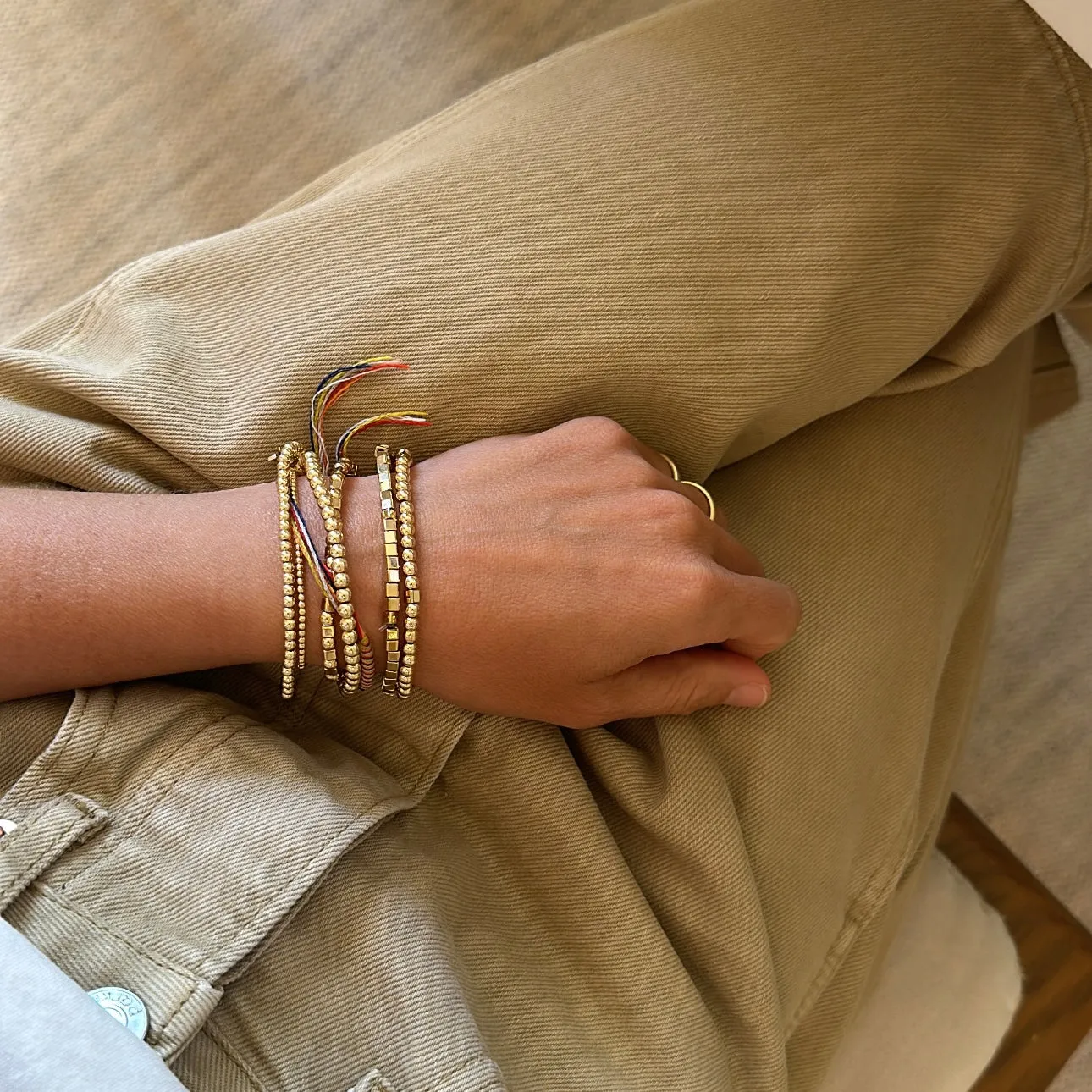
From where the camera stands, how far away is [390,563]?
0.53 metres

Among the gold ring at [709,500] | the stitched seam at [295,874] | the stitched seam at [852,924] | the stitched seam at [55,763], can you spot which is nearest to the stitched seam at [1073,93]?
the gold ring at [709,500]

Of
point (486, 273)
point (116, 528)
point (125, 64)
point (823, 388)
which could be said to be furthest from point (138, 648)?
point (125, 64)

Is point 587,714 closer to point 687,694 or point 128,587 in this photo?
point 687,694

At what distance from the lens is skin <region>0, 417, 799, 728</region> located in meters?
0.55

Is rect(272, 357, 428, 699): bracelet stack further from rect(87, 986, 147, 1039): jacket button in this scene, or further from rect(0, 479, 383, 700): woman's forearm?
rect(87, 986, 147, 1039): jacket button

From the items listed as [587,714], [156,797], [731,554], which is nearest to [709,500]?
[731,554]

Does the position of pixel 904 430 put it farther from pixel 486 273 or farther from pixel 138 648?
pixel 138 648

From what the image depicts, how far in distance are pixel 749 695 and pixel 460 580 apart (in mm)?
191

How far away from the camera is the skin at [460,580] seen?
546mm

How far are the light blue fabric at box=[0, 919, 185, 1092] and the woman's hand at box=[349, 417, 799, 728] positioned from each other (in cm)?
23

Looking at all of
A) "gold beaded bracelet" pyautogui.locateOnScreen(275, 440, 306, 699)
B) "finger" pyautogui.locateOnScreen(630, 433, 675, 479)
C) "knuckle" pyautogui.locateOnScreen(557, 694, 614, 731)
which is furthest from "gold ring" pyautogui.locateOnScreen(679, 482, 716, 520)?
"gold beaded bracelet" pyautogui.locateOnScreen(275, 440, 306, 699)

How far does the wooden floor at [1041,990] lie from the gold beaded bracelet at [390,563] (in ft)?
2.13

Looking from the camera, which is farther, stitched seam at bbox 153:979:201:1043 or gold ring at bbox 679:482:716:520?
gold ring at bbox 679:482:716:520

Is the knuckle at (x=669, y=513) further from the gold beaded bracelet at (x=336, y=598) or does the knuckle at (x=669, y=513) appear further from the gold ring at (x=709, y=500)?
the gold beaded bracelet at (x=336, y=598)
